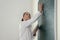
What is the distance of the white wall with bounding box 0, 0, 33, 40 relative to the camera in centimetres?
316

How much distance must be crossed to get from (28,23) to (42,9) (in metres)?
0.30

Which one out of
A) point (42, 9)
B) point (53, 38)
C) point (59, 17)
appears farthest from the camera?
point (42, 9)

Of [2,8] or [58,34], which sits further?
[2,8]

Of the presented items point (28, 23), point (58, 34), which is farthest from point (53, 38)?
point (28, 23)

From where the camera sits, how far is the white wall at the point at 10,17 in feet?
10.4

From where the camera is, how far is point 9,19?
3.19 meters

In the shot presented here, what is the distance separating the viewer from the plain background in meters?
3.16

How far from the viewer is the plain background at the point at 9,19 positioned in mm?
3160

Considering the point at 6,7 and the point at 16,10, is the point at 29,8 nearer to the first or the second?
the point at 16,10

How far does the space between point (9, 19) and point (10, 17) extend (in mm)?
59

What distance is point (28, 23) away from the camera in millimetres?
1829

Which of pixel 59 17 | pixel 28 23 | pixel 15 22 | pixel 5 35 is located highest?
pixel 59 17

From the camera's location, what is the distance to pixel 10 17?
3.19 metres

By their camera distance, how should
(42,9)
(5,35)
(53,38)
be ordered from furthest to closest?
1. (5,35)
2. (42,9)
3. (53,38)
